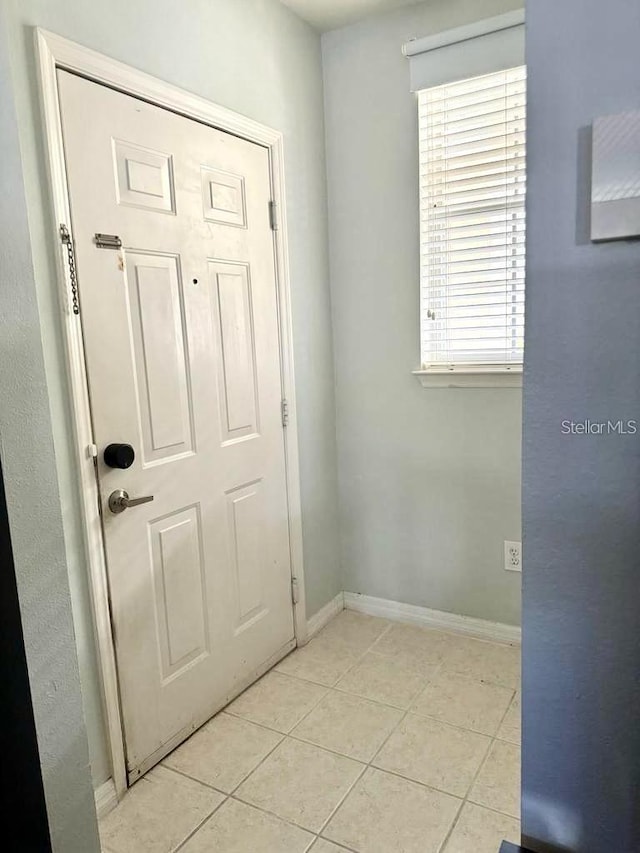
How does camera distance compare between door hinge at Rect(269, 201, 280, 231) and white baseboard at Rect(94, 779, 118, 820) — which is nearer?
white baseboard at Rect(94, 779, 118, 820)

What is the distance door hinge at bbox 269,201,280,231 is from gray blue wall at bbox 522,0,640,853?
1529 millimetres

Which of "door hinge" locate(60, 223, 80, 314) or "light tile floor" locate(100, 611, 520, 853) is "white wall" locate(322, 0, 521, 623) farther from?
"door hinge" locate(60, 223, 80, 314)

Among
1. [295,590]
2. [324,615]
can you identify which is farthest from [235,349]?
[324,615]

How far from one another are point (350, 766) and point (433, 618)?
912 mm

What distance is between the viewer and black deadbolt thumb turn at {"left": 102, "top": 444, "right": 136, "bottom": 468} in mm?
1613

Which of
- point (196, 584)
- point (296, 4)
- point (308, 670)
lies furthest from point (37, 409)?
point (296, 4)

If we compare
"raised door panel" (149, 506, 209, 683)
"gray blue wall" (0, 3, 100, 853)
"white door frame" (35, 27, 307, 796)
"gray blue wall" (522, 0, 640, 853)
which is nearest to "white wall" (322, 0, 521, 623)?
"white door frame" (35, 27, 307, 796)

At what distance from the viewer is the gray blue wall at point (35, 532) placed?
1.03 metres

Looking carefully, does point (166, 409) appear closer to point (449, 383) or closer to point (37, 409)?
point (37, 409)

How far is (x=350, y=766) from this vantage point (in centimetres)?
180

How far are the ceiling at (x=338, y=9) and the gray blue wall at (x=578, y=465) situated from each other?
5.89ft

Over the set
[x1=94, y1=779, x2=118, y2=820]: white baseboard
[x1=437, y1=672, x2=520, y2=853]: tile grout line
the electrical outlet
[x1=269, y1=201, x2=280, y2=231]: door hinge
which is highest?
[x1=269, y1=201, x2=280, y2=231]: door hinge

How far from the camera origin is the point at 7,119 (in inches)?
40.1

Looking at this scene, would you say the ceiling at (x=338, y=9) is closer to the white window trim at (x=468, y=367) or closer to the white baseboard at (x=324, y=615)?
the white window trim at (x=468, y=367)
